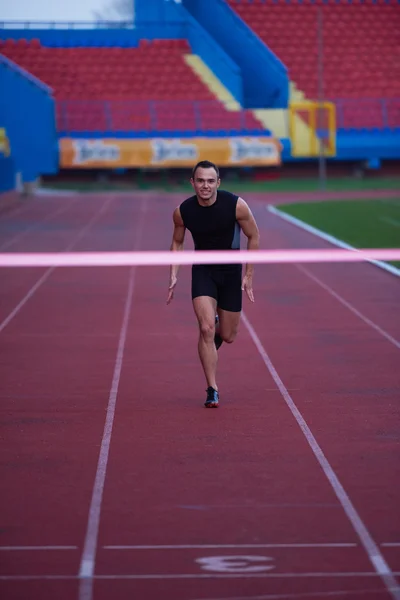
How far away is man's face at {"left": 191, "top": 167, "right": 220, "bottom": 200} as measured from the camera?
858 centimetres

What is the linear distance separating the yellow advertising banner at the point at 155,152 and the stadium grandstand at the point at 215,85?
0.11ft

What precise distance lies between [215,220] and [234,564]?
3872mm

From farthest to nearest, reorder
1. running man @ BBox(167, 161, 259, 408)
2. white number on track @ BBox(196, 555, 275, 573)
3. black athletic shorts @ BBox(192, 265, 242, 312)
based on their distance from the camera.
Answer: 1. black athletic shorts @ BBox(192, 265, 242, 312)
2. running man @ BBox(167, 161, 259, 408)
3. white number on track @ BBox(196, 555, 275, 573)

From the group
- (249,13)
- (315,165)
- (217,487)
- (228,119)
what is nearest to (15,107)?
(228,119)

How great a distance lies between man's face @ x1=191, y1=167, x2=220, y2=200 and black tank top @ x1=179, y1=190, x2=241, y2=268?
5.5 inches

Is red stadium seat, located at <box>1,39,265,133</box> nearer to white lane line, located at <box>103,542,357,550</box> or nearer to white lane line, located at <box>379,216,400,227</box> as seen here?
white lane line, located at <box>379,216,400,227</box>

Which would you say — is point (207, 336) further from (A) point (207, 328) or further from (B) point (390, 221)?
(B) point (390, 221)

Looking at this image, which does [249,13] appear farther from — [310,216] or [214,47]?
[310,216]

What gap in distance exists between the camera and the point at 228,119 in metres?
44.9

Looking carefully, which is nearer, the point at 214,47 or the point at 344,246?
the point at 344,246

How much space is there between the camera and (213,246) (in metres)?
8.98

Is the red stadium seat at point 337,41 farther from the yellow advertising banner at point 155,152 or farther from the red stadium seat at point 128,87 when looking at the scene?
the yellow advertising banner at point 155,152

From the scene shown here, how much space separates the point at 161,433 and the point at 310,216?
71.4 ft

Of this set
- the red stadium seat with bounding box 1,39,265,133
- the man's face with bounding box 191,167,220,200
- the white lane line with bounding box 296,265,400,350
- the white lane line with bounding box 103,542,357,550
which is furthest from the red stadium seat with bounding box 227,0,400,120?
the white lane line with bounding box 103,542,357,550
